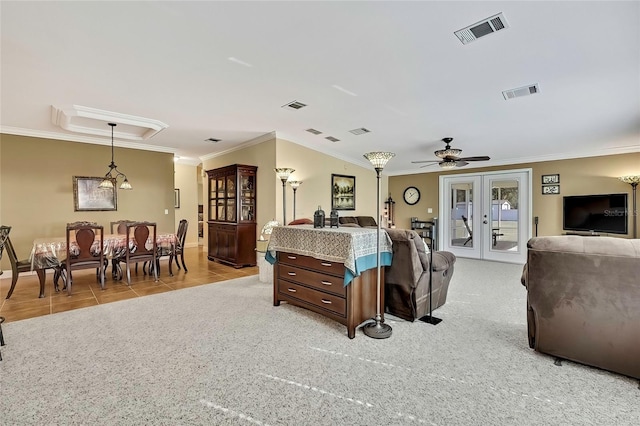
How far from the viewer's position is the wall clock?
8.76 m

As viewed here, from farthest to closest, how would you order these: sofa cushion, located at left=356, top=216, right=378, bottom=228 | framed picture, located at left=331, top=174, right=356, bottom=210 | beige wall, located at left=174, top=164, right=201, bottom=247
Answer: beige wall, located at left=174, top=164, right=201, bottom=247 → sofa cushion, located at left=356, top=216, right=378, bottom=228 → framed picture, located at left=331, top=174, right=356, bottom=210

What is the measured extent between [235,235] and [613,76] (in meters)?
6.07


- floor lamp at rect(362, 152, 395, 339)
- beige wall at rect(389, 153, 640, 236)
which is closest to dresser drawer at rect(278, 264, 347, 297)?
floor lamp at rect(362, 152, 395, 339)

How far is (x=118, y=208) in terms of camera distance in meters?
6.55

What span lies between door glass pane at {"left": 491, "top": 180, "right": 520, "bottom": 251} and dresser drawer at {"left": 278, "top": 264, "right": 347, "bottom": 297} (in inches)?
232

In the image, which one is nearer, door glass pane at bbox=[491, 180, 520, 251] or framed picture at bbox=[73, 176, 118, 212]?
framed picture at bbox=[73, 176, 118, 212]

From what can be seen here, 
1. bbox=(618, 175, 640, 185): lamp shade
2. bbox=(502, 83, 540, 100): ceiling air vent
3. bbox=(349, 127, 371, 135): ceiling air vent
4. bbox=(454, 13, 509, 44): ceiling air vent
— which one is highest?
bbox=(454, 13, 509, 44): ceiling air vent

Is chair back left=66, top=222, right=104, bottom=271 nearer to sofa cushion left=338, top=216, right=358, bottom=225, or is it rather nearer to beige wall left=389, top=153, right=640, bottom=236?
sofa cushion left=338, top=216, right=358, bottom=225

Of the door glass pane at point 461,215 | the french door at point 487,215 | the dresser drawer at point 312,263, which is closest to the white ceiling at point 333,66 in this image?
the french door at point 487,215

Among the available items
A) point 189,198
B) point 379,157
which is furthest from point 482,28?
point 189,198

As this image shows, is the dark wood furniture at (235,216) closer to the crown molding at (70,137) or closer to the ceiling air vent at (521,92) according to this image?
the crown molding at (70,137)

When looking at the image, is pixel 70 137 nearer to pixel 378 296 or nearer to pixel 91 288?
pixel 91 288

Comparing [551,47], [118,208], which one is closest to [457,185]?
[551,47]

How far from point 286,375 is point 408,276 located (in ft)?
5.31
